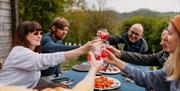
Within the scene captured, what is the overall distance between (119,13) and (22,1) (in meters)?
3.95

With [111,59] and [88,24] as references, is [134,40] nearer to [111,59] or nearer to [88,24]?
[111,59]

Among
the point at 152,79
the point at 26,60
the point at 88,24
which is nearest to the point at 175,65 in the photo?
the point at 152,79

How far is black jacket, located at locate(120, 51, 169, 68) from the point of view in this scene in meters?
3.54

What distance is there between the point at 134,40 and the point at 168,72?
2.83 metres

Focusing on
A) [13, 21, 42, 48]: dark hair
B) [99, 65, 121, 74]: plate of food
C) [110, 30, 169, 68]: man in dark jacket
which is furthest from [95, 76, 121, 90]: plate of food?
[13, 21, 42, 48]: dark hair

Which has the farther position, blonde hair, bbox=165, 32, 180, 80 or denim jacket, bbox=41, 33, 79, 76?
denim jacket, bbox=41, 33, 79, 76

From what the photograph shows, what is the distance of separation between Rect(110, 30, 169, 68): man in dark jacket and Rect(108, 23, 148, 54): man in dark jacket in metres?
1.42

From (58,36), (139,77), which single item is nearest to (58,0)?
(58,36)

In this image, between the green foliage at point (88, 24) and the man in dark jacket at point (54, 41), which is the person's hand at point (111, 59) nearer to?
the man in dark jacket at point (54, 41)

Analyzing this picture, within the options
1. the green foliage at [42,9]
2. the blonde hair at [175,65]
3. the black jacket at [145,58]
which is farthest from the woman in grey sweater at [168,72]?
the green foliage at [42,9]

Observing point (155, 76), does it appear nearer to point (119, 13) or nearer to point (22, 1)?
point (22, 1)

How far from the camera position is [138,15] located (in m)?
12.3

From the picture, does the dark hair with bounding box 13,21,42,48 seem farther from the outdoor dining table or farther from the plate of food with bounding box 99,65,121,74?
the plate of food with bounding box 99,65,121,74

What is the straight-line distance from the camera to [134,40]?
5414 millimetres
